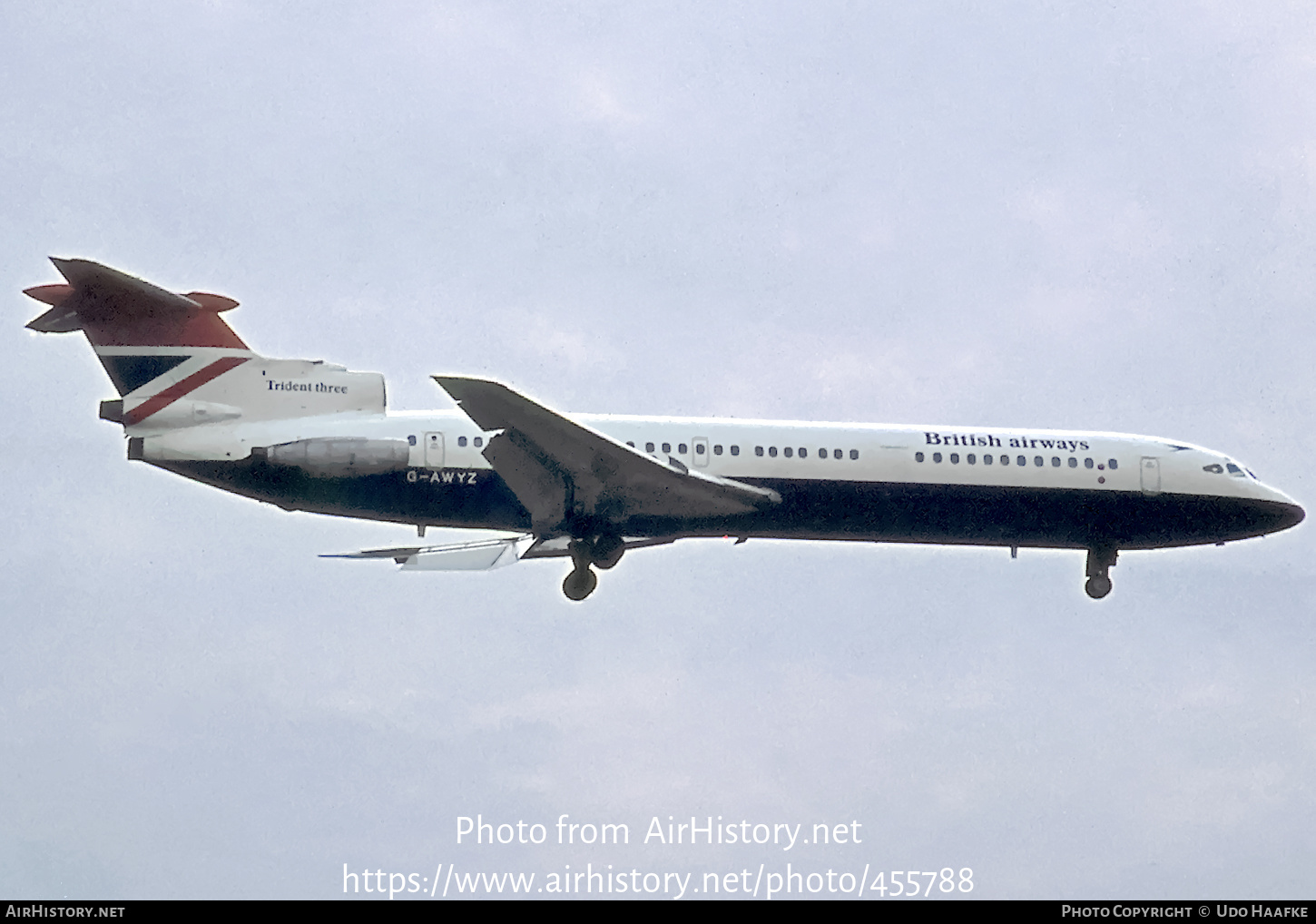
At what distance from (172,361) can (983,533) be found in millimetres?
14760

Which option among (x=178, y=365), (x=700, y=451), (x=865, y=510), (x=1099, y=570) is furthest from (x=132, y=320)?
(x=1099, y=570)

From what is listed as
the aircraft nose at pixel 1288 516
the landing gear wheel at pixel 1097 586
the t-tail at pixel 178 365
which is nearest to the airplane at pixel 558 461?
the t-tail at pixel 178 365

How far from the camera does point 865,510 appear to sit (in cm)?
2711

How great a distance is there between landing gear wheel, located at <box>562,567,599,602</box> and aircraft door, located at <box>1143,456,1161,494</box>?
10637 millimetres

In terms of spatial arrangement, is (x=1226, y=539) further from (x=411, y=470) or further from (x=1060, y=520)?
(x=411, y=470)

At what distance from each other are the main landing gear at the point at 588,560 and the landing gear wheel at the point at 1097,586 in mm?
9169

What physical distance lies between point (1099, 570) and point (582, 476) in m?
10.7

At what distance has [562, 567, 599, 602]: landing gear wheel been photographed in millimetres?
27438

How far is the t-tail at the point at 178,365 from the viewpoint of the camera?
25.2 metres

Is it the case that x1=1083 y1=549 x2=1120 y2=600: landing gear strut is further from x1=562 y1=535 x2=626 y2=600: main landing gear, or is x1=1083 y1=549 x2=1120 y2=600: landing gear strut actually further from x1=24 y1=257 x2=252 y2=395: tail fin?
x1=24 y1=257 x2=252 y2=395: tail fin

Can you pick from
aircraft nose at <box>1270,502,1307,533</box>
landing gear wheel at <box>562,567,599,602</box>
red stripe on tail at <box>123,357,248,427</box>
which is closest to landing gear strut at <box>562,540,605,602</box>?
landing gear wheel at <box>562,567,599,602</box>

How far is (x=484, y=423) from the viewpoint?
24.1m

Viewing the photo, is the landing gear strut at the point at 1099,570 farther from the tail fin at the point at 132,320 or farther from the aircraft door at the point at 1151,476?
the tail fin at the point at 132,320

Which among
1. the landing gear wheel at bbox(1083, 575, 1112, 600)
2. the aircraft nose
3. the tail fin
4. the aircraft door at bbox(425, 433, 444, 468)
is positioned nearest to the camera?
the tail fin
